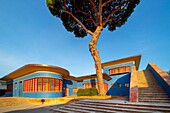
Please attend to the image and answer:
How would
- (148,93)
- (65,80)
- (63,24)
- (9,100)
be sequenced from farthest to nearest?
(65,80)
(63,24)
(9,100)
(148,93)

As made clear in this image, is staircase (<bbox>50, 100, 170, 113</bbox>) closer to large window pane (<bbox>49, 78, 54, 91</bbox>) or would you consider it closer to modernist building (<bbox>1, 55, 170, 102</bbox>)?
modernist building (<bbox>1, 55, 170, 102</bbox>)

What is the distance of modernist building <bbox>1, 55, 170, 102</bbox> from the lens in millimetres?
15758

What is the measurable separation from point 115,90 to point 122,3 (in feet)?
46.5

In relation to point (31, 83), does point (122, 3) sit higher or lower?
higher

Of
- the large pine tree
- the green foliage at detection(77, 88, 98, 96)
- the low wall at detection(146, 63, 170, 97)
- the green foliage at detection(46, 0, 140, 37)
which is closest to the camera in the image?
the low wall at detection(146, 63, 170, 97)

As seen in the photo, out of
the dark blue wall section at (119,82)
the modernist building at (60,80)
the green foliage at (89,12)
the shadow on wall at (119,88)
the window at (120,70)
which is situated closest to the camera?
the modernist building at (60,80)

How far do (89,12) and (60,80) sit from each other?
10064 millimetres

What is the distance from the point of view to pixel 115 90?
22594 millimetres

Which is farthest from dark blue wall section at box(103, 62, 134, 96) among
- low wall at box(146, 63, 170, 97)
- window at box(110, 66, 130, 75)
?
low wall at box(146, 63, 170, 97)

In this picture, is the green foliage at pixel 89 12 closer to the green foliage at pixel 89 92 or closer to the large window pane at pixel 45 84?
the large window pane at pixel 45 84

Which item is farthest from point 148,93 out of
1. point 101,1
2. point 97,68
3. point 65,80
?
point 65,80

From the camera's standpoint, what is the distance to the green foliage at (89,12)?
53.1ft

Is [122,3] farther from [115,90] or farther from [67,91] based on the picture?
[67,91]

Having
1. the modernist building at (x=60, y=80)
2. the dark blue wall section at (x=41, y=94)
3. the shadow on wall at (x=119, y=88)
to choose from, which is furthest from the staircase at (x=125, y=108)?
the shadow on wall at (x=119, y=88)
